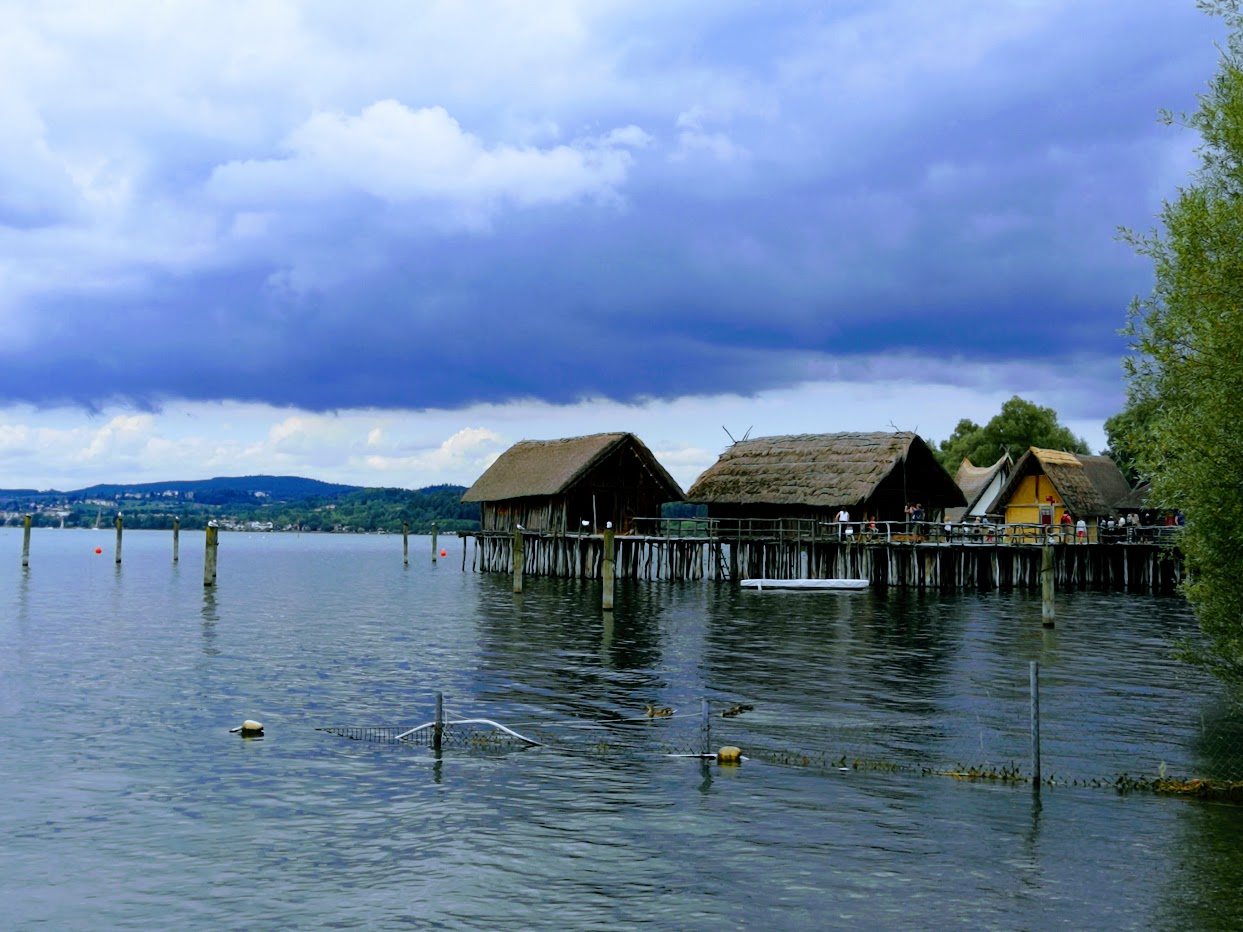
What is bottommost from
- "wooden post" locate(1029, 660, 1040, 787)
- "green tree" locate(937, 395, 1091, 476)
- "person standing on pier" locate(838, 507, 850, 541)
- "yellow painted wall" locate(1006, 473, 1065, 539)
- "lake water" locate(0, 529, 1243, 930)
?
"lake water" locate(0, 529, 1243, 930)

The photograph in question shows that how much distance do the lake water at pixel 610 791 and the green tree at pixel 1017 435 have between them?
6464 centimetres

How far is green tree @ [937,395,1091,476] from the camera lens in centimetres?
9600

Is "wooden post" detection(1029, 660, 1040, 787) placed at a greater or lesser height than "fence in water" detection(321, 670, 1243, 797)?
greater

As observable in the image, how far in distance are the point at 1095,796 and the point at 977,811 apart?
2.02 meters

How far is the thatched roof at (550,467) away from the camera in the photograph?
6112cm

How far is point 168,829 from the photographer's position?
1434 cm

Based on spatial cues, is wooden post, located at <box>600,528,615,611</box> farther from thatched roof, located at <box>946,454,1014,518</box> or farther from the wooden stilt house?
thatched roof, located at <box>946,454,1014,518</box>

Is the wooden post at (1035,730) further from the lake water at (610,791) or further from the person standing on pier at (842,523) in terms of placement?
the person standing on pier at (842,523)

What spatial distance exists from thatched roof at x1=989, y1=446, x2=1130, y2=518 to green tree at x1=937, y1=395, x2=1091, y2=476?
22394 mm

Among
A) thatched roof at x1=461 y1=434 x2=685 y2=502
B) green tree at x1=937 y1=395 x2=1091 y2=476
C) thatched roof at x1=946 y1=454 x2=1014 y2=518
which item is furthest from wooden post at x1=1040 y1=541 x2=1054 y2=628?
green tree at x1=937 y1=395 x2=1091 y2=476

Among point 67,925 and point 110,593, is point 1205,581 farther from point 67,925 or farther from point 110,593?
point 110,593

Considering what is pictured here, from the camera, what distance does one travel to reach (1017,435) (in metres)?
95.9

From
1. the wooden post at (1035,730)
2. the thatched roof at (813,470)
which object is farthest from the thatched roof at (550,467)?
the wooden post at (1035,730)

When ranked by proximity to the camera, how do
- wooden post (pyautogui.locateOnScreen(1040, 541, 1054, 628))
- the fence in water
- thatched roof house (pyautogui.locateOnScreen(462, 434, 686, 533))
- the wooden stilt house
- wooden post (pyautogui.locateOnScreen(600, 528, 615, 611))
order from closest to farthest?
the fence in water → wooden post (pyautogui.locateOnScreen(1040, 541, 1054, 628)) → wooden post (pyautogui.locateOnScreen(600, 528, 615, 611)) → thatched roof house (pyautogui.locateOnScreen(462, 434, 686, 533)) → the wooden stilt house
